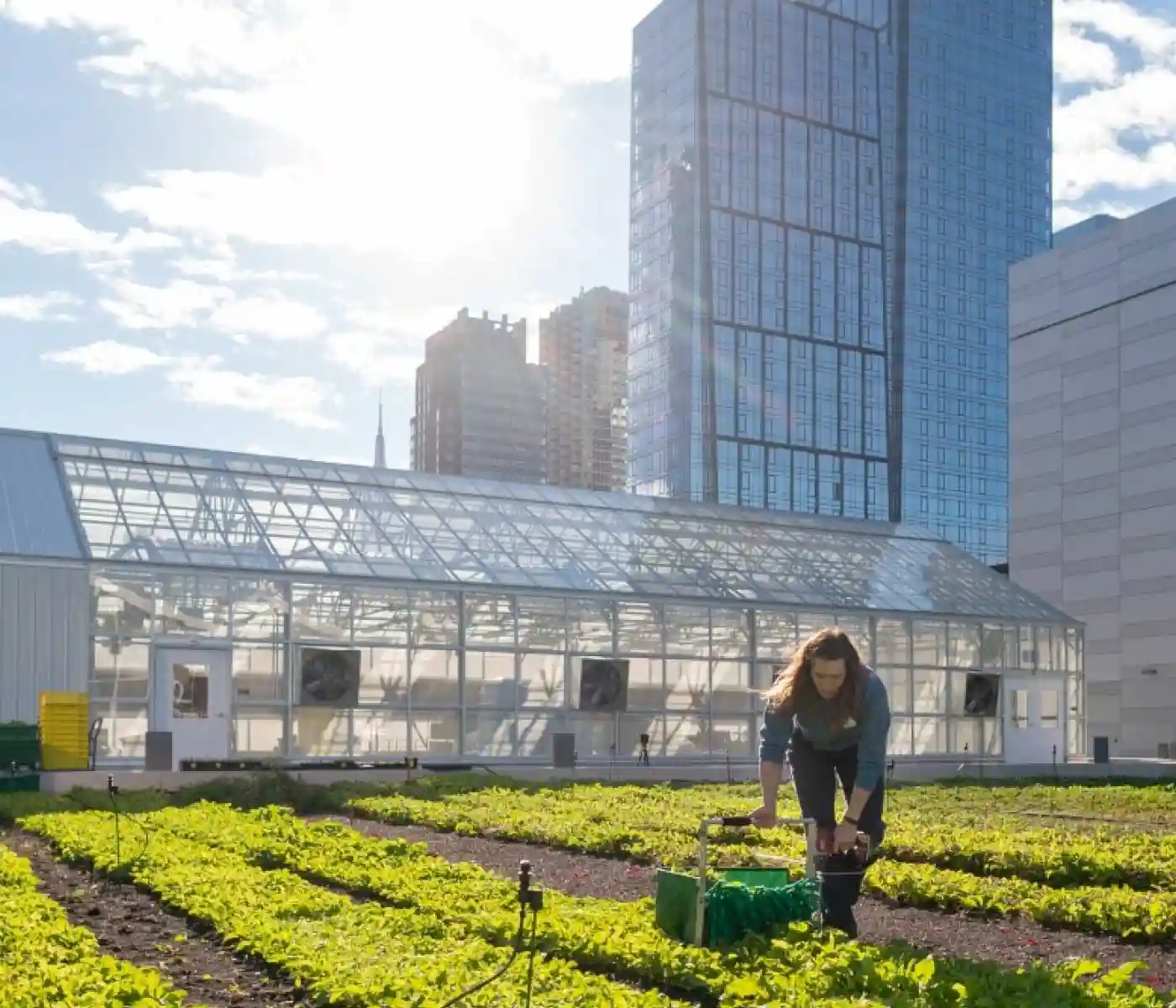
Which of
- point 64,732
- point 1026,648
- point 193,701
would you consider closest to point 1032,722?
point 1026,648

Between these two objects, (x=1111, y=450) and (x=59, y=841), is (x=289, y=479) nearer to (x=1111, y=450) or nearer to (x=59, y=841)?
(x=59, y=841)

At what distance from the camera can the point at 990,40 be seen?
127 m

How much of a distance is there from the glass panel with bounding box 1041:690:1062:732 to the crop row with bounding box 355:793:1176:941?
21554 millimetres

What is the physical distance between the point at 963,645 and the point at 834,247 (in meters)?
87.2

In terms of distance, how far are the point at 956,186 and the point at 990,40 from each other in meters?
14.0

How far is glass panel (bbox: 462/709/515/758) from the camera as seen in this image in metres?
28.9

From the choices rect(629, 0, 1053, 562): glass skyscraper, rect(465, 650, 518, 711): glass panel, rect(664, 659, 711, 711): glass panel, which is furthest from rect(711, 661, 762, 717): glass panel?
rect(629, 0, 1053, 562): glass skyscraper

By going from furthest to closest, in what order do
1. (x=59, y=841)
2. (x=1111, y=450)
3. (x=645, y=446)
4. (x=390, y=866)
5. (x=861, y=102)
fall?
(x=861, y=102) < (x=645, y=446) < (x=1111, y=450) < (x=59, y=841) < (x=390, y=866)

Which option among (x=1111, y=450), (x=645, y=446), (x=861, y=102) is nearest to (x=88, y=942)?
(x=1111, y=450)

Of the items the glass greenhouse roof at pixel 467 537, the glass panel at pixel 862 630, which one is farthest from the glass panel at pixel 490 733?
the glass panel at pixel 862 630

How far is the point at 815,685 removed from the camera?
7301 millimetres

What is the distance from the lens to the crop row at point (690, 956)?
6.19 metres

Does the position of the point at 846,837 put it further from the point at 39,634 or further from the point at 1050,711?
the point at 1050,711

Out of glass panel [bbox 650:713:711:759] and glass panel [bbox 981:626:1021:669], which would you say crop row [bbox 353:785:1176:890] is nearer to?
glass panel [bbox 650:713:711:759]
